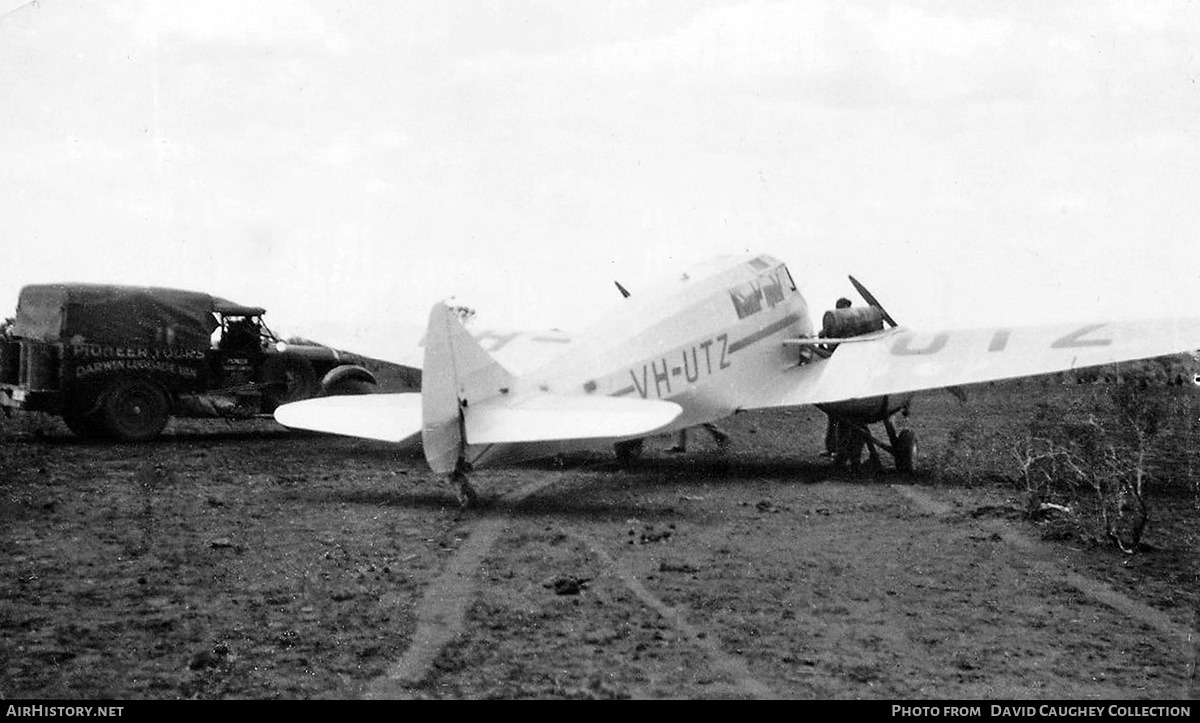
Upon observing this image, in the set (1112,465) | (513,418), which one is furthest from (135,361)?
(1112,465)

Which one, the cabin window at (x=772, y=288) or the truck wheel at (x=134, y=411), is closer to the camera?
the cabin window at (x=772, y=288)

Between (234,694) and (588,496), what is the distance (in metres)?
7.55

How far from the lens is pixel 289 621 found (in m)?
7.05

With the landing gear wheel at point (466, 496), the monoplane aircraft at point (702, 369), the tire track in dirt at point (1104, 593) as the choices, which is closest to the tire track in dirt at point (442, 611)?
the landing gear wheel at point (466, 496)

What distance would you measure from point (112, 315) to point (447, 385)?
8.65 metres

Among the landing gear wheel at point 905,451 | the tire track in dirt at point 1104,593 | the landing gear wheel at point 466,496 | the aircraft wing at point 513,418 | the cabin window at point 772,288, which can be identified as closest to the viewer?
the tire track in dirt at point 1104,593

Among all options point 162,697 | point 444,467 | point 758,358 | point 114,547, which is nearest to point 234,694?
point 162,697

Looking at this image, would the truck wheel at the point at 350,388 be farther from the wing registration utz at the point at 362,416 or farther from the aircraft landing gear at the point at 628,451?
the wing registration utz at the point at 362,416

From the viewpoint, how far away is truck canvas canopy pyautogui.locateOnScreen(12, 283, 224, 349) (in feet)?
55.9

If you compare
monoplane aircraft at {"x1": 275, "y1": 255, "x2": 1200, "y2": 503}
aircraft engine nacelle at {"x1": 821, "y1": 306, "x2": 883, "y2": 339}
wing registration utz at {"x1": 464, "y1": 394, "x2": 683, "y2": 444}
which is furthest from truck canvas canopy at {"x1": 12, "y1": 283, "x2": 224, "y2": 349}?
aircraft engine nacelle at {"x1": 821, "y1": 306, "x2": 883, "y2": 339}

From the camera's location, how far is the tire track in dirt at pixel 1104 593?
6723 mm

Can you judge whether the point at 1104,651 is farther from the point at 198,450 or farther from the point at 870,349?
the point at 198,450

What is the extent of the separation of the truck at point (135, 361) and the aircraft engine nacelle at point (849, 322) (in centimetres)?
826

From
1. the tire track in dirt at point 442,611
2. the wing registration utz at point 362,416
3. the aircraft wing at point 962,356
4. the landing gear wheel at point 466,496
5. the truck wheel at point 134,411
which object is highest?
the aircraft wing at point 962,356
